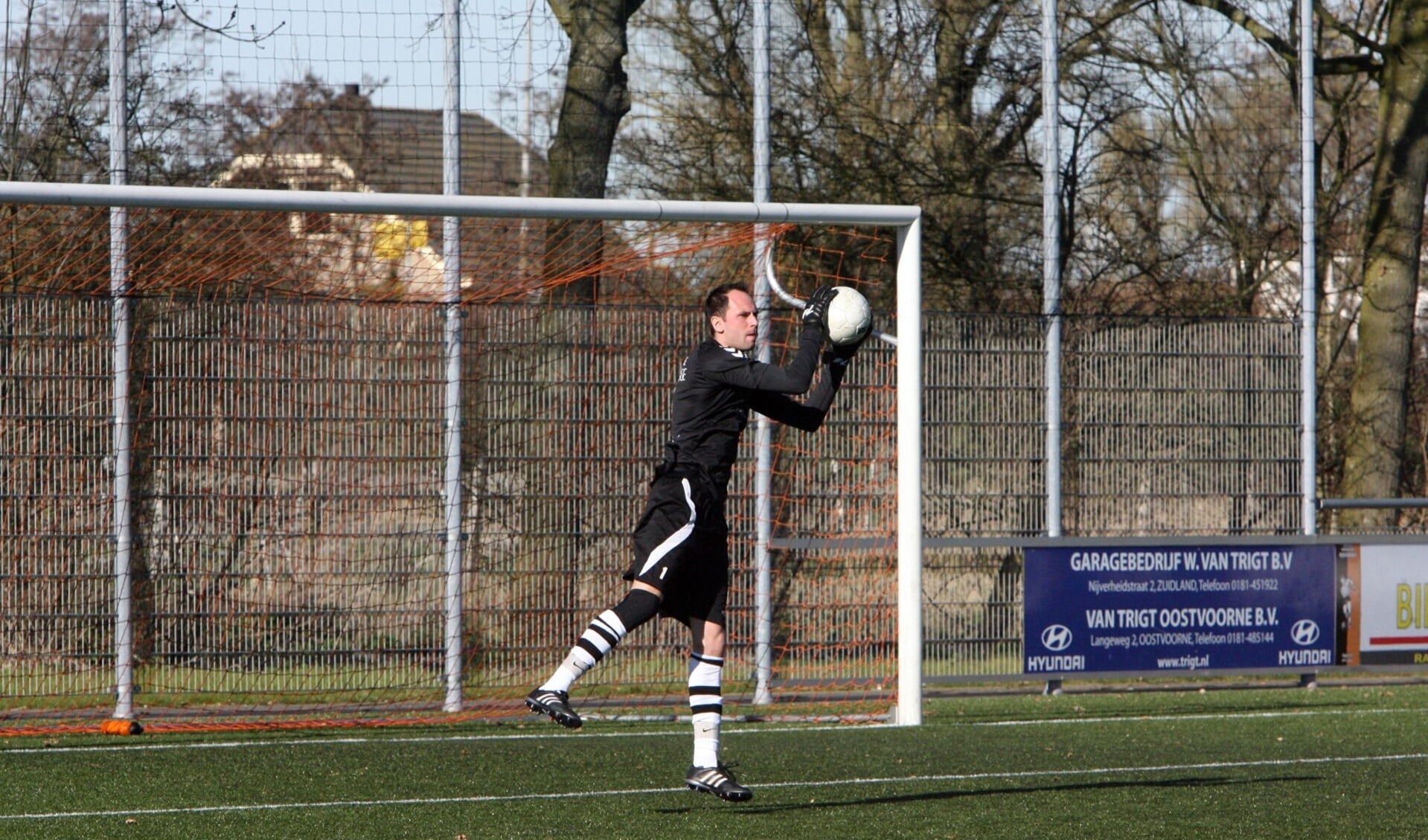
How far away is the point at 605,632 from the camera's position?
21.4 ft

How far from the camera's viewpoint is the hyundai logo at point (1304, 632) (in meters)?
12.3

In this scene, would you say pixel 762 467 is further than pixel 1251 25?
No

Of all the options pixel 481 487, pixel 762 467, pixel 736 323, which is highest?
pixel 736 323

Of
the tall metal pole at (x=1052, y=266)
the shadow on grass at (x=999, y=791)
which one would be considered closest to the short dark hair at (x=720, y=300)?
the shadow on grass at (x=999, y=791)

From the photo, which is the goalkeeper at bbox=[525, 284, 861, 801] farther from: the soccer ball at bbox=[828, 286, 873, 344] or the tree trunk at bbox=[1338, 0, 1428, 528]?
the tree trunk at bbox=[1338, 0, 1428, 528]

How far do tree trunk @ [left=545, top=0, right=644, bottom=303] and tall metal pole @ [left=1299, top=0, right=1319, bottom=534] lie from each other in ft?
17.1

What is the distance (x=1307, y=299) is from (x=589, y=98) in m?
5.63

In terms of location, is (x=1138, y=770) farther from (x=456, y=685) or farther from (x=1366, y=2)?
(x=1366, y=2)

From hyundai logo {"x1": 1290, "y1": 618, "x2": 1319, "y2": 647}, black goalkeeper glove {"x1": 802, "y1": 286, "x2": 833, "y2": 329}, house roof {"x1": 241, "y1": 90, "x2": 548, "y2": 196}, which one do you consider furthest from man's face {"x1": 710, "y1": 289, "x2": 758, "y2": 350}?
hyundai logo {"x1": 1290, "y1": 618, "x2": 1319, "y2": 647}

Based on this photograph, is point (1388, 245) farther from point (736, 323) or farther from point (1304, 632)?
point (736, 323)

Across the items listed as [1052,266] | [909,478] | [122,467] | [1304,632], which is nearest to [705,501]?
[909,478]

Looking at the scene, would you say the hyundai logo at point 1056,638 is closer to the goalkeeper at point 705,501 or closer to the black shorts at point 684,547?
the goalkeeper at point 705,501

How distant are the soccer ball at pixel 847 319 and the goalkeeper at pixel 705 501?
3cm

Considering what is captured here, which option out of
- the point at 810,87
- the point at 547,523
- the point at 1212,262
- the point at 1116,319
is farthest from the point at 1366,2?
the point at 547,523
